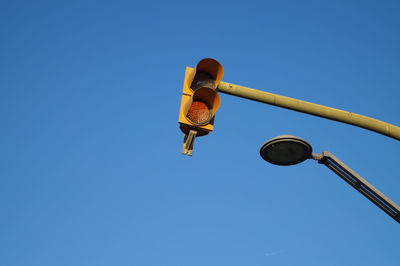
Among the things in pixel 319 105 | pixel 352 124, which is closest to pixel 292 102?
pixel 319 105

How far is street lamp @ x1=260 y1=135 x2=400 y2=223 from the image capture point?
5525 millimetres

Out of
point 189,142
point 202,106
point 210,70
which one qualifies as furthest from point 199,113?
point 210,70

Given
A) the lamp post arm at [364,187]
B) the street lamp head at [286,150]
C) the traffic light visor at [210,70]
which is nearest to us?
the traffic light visor at [210,70]

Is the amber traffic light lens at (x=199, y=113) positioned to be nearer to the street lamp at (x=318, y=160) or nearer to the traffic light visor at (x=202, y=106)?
the traffic light visor at (x=202, y=106)

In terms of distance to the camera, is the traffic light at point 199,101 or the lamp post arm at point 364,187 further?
the lamp post arm at point 364,187

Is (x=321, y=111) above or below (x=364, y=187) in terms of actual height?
above

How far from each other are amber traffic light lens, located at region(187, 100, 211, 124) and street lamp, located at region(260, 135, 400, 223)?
133 cm

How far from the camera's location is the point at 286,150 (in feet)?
19.5

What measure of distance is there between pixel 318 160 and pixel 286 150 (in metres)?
0.43

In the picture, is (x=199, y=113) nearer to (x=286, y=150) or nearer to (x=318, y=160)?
(x=286, y=150)

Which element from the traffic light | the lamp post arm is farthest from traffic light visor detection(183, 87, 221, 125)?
the lamp post arm

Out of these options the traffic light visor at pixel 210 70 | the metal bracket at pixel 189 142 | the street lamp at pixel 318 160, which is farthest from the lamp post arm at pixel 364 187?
the metal bracket at pixel 189 142

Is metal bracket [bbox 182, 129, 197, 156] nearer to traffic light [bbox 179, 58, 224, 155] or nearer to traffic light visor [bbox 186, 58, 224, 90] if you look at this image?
traffic light [bbox 179, 58, 224, 155]

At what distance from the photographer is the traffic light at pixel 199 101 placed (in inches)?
Answer: 188
